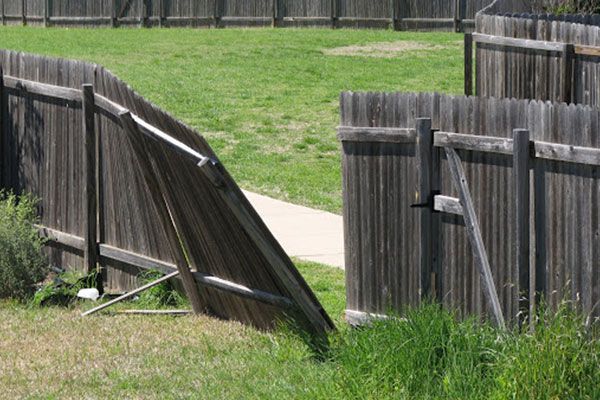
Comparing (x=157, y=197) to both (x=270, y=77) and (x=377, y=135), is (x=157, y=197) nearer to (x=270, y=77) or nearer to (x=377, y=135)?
(x=377, y=135)

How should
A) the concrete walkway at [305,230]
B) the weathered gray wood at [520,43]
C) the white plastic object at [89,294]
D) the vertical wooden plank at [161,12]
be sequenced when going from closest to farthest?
the white plastic object at [89,294]
the concrete walkway at [305,230]
the weathered gray wood at [520,43]
the vertical wooden plank at [161,12]

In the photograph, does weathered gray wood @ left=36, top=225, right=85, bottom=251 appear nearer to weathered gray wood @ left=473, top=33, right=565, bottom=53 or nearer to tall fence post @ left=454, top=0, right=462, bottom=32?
weathered gray wood @ left=473, top=33, right=565, bottom=53

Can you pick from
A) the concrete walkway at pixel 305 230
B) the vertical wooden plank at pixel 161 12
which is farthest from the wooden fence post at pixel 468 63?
the vertical wooden plank at pixel 161 12

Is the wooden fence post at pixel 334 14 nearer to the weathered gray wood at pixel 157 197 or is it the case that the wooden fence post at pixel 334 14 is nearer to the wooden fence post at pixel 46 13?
the wooden fence post at pixel 46 13

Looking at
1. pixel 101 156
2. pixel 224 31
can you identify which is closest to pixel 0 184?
pixel 101 156

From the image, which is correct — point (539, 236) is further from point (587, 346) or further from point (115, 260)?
point (115, 260)

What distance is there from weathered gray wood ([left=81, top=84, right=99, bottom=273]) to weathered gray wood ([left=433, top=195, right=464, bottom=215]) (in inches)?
144

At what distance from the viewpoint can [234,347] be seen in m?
8.55

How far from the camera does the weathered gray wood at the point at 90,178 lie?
10656 mm

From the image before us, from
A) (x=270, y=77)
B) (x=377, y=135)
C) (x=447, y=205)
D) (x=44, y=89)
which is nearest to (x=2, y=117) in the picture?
Answer: (x=44, y=89)

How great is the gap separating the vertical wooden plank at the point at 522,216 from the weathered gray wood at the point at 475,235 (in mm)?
158

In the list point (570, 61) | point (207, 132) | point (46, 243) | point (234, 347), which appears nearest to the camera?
point (234, 347)

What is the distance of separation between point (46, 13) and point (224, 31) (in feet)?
26.8

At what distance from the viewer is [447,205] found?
7863mm
